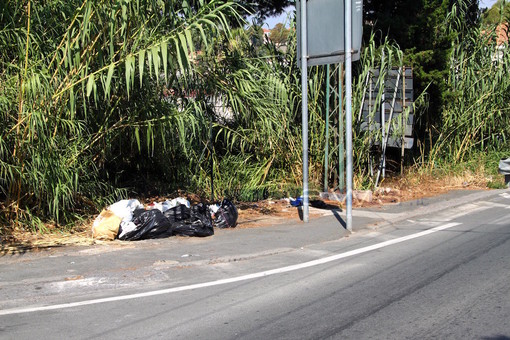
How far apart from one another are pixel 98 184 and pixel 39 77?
7.30 feet

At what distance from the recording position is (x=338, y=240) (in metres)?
9.21

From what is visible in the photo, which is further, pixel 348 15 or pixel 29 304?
pixel 348 15

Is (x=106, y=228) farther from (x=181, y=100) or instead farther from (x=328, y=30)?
(x=328, y=30)

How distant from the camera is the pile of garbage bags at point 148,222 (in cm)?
868

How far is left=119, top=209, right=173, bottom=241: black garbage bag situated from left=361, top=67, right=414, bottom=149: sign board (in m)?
6.51

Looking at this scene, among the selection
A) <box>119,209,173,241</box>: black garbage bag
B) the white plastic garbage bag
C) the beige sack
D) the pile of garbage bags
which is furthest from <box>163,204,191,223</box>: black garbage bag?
the beige sack

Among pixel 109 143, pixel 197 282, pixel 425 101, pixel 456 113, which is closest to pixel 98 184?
pixel 109 143

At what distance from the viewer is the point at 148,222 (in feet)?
28.9

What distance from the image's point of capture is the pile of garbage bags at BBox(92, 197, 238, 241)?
8.68 metres

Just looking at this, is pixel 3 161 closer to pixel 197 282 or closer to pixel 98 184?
pixel 98 184

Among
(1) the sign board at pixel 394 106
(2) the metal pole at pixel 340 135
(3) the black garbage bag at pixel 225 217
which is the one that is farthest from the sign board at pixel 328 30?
(1) the sign board at pixel 394 106

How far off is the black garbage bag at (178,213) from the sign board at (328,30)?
3528mm

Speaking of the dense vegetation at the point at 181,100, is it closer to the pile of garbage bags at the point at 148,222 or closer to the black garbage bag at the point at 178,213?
the pile of garbage bags at the point at 148,222

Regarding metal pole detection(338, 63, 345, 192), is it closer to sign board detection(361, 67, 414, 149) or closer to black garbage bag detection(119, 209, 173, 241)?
sign board detection(361, 67, 414, 149)
